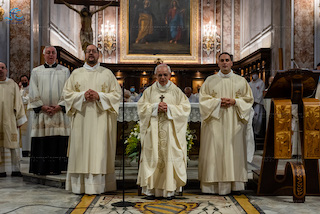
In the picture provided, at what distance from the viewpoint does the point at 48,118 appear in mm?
6527

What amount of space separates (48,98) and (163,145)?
201cm

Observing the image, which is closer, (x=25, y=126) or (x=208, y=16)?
(x=25, y=126)

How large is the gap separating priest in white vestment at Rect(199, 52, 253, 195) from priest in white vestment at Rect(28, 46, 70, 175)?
6.84 feet

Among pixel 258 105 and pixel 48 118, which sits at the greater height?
pixel 258 105

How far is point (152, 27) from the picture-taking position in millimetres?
18688

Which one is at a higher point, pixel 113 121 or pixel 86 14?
pixel 86 14

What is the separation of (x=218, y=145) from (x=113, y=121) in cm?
145

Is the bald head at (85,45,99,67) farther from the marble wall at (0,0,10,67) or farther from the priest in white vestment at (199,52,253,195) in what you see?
the marble wall at (0,0,10,67)

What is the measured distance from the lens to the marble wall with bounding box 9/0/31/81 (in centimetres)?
1120

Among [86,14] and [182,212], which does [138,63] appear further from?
[182,212]

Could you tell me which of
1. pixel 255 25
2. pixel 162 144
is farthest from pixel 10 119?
pixel 255 25

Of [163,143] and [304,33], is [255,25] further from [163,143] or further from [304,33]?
[163,143]

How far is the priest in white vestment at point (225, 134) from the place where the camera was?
5.91m

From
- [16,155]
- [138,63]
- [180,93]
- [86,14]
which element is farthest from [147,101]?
[138,63]
